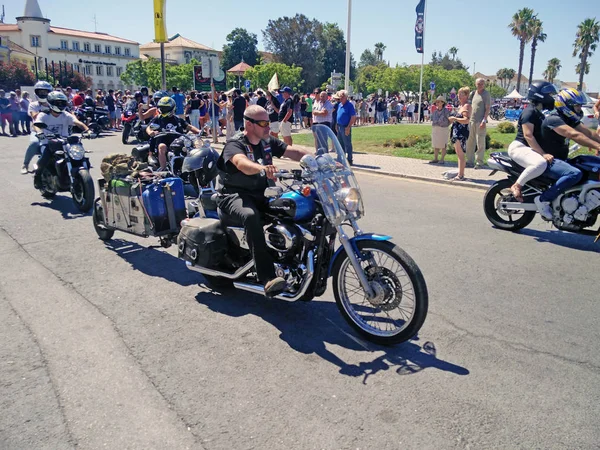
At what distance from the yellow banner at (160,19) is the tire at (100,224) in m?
13.9

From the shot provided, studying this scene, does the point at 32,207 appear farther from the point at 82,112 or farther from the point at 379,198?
the point at 82,112

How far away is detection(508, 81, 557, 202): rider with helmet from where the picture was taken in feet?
23.2

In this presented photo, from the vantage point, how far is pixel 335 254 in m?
4.22

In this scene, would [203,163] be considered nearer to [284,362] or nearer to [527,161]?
[284,362]

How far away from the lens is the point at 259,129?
4.64 meters

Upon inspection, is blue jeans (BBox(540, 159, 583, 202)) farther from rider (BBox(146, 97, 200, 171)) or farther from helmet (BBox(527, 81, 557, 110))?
rider (BBox(146, 97, 200, 171))

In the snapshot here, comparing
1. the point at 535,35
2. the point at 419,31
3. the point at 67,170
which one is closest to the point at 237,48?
the point at 535,35

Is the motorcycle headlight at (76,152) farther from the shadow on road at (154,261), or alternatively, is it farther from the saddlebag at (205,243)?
the saddlebag at (205,243)

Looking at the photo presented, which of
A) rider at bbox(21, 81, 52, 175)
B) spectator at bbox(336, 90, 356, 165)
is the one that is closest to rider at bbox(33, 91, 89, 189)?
rider at bbox(21, 81, 52, 175)

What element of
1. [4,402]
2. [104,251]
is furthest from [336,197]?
[104,251]

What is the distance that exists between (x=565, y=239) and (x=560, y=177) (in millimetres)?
899

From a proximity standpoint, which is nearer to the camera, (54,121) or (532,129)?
(532,129)

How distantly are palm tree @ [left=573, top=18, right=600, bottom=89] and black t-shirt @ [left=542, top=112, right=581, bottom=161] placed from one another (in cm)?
7980

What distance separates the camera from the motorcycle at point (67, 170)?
8609 millimetres
